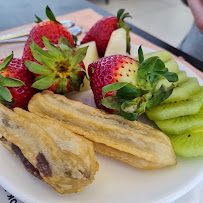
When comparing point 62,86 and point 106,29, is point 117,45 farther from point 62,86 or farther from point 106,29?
point 62,86

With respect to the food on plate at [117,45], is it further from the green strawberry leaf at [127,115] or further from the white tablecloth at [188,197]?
the white tablecloth at [188,197]

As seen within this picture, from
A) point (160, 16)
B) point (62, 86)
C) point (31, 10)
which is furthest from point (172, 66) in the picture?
point (160, 16)

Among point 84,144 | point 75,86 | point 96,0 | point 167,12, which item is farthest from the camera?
point 96,0

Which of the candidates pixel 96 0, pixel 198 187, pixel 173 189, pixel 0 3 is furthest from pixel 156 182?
pixel 96 0

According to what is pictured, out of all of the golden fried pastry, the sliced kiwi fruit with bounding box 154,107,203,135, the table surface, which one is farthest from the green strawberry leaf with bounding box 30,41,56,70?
the table surface

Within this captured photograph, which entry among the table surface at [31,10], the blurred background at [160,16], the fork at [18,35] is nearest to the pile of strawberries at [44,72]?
the fork at [18,35]

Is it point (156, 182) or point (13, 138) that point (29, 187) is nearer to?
point (13, 138)
